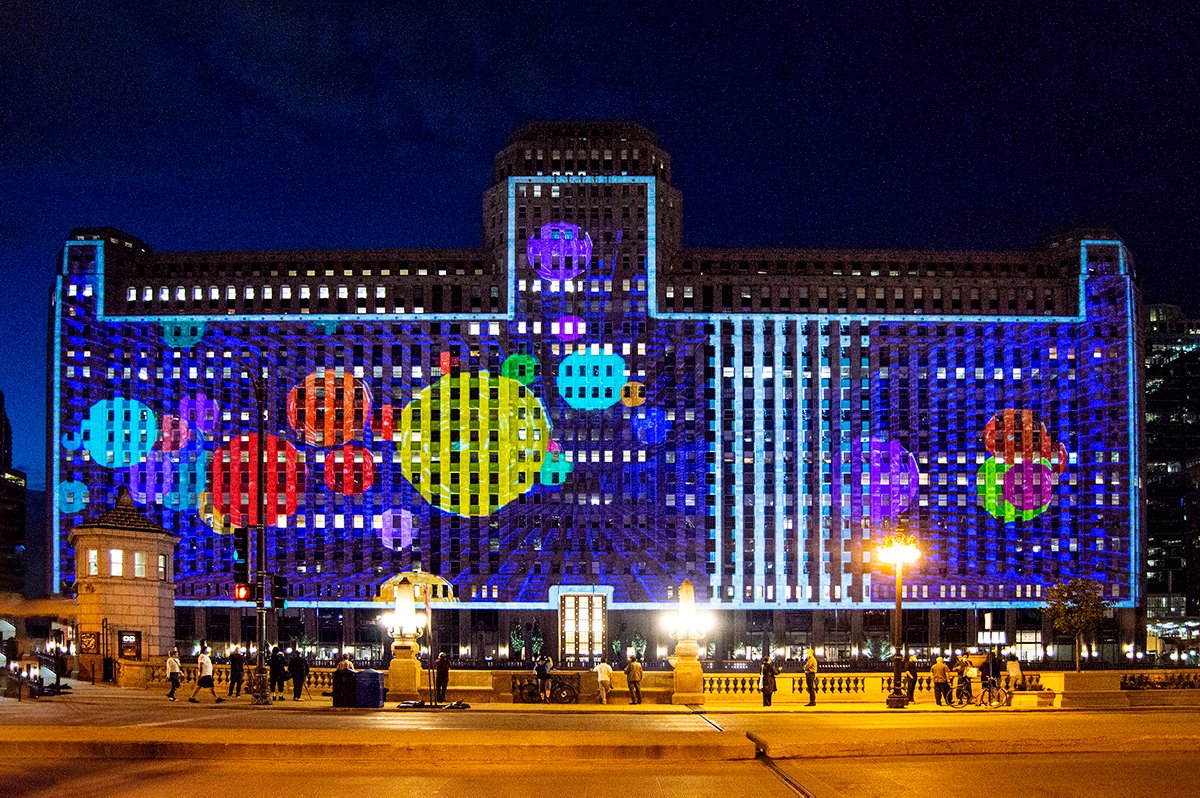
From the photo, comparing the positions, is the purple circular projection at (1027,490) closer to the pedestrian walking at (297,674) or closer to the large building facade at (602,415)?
the large building facade at (602,415)

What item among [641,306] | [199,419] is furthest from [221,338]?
[641,306]

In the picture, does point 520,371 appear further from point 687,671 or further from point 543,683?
point 687,671

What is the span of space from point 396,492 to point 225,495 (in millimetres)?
15848

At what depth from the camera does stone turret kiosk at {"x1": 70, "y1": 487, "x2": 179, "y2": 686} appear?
49.8 meters

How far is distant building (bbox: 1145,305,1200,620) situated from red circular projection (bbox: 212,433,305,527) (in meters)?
103

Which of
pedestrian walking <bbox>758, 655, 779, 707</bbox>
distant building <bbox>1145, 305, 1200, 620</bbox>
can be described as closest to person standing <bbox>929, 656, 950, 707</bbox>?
pedestrian walking <bbox>758, 655, 779, 707</bbox>

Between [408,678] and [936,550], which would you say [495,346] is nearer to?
[936,550]

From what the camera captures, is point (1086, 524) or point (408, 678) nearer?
point (408, 678)

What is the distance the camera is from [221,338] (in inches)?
4993

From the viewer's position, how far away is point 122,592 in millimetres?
50781

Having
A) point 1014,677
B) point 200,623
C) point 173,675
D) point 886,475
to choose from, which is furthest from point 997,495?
point 173,675

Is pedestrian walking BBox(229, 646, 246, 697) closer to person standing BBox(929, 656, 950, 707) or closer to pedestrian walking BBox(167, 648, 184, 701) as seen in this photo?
pedestrian walking BBox(167, 648, 184, 701)

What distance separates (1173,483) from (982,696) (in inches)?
5423

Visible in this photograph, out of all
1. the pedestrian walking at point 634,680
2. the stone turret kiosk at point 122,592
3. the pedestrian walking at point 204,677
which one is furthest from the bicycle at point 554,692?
the stone turret kiosk at point 122,592
